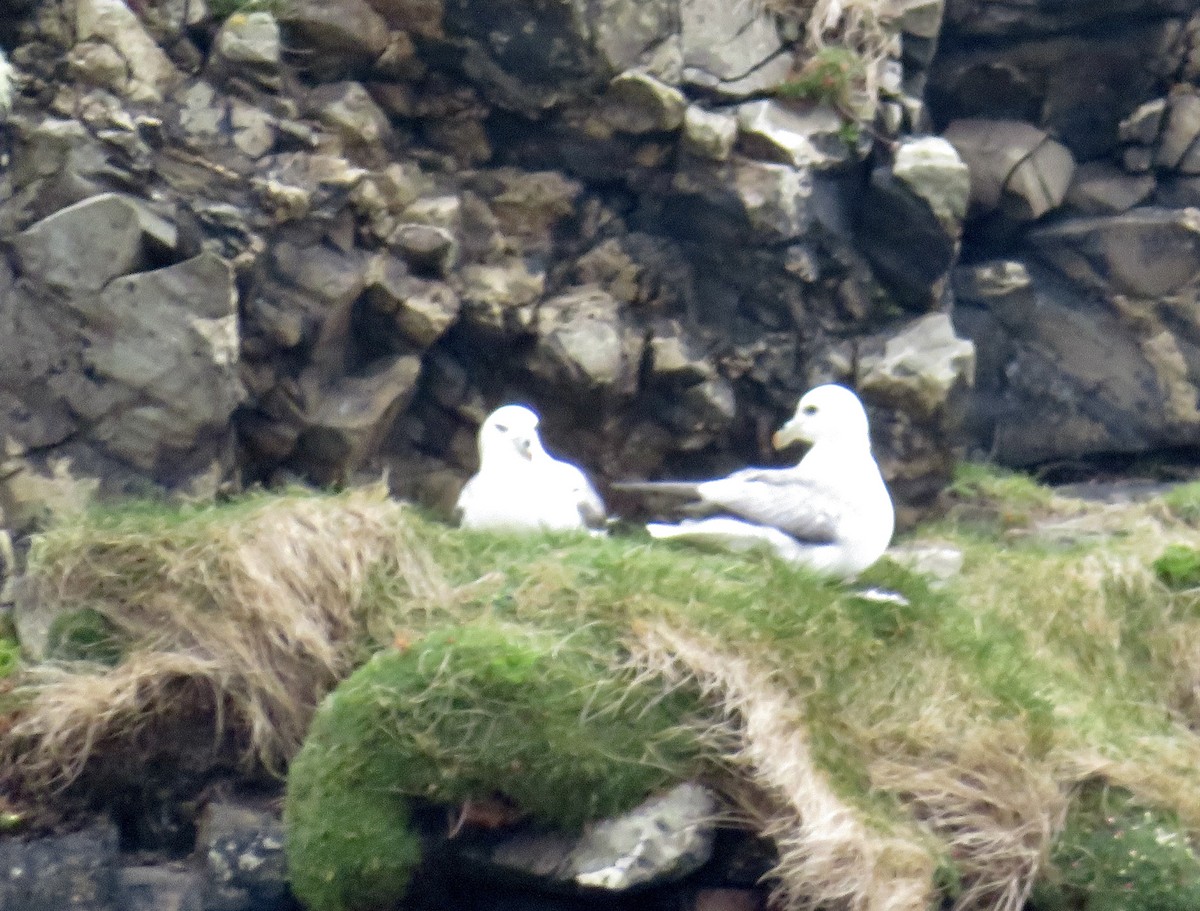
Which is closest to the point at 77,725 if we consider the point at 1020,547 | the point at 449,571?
the point at 449,571

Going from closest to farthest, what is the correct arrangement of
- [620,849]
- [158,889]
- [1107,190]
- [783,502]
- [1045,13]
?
1. [620,849]
2. [158,889]
3. [783,502]
4. [1045,13]
5. [1107,190]

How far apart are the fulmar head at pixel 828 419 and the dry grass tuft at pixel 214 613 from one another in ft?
6.23

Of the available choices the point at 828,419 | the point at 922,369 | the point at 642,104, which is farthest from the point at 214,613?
the point at 922,369

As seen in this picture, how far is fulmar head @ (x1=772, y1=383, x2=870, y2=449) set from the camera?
6.98 m

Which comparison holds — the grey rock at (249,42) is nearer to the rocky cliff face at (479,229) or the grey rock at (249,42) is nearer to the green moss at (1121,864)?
the rocky cliff face at (479,229)

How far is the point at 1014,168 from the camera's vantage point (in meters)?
9.46

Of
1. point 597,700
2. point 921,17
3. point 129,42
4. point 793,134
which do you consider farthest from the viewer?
point 921,17

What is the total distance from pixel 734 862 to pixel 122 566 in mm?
2537

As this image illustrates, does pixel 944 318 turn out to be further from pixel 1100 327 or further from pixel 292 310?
pixel 292 310

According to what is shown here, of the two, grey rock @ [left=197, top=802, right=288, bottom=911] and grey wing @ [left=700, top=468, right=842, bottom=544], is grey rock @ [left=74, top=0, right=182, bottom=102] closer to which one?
grey wing @ [left=700, top=468, right=842, bottom=544]

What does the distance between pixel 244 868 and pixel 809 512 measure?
2.55 metres

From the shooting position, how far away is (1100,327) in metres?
9.66

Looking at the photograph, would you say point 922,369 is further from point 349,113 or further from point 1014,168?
point 349,113

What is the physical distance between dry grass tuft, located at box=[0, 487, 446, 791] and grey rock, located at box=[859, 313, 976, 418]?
312 centimetres
